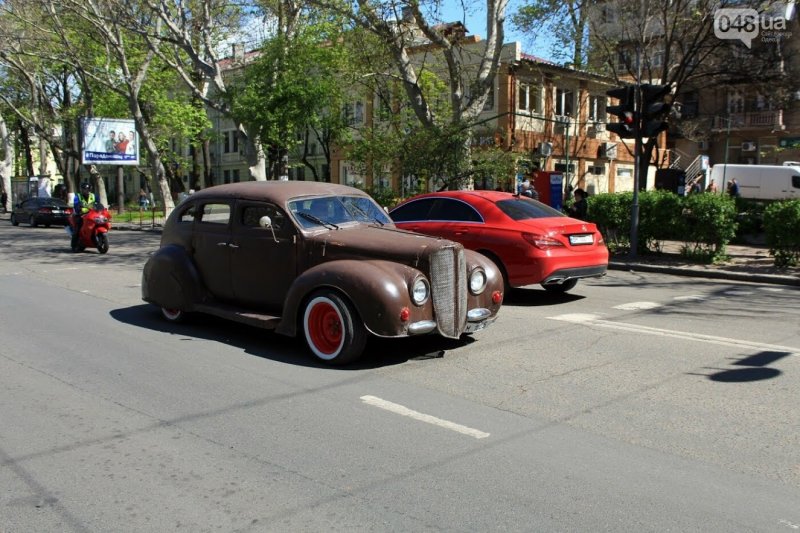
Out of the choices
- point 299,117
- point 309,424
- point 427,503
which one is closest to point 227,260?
point 309,424

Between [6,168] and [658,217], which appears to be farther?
[6,168]

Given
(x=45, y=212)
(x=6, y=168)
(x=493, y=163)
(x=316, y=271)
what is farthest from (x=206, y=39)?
(x=6, y=168)

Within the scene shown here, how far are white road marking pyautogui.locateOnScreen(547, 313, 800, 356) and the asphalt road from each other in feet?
0.16

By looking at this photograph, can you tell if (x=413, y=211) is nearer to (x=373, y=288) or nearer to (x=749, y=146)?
(x=373, y=288)

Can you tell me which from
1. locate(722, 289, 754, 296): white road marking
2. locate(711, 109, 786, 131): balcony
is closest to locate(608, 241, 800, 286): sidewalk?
locate(722, 289, 754, 296): white road marking

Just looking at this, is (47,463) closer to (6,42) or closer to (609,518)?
(609,518)

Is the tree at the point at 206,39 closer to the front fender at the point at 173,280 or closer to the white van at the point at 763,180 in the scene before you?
the front fender at the point at 173,280

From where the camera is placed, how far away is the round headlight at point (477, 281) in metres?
6.93

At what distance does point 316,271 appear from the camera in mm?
6535

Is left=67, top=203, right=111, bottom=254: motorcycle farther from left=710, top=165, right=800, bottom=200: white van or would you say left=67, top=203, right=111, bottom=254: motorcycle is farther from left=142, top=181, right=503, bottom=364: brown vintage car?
left=710, top=165, right=800, bottom=200: white van

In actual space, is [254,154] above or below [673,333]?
above

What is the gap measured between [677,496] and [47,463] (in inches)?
148

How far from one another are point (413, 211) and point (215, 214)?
4.15 m

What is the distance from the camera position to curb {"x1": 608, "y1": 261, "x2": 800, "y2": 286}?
12.5m
